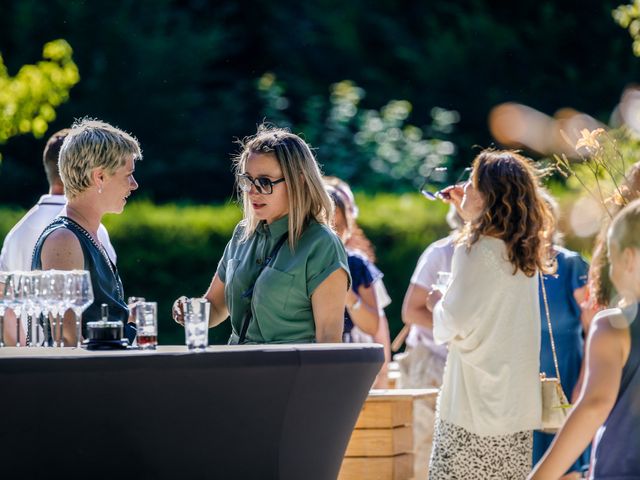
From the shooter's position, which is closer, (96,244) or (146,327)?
(146,327)

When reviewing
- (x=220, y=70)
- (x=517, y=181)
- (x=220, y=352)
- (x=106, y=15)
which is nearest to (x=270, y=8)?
(x=220, y=70)

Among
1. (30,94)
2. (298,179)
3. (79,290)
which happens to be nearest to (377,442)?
(298,179)

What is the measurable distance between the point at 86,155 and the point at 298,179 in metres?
0.82

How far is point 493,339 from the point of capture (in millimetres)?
5148

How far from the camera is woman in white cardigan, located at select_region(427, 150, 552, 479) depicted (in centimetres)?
510

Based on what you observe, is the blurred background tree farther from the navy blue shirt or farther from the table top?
the table top

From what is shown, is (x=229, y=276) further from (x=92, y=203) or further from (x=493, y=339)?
(x=493, y=339)

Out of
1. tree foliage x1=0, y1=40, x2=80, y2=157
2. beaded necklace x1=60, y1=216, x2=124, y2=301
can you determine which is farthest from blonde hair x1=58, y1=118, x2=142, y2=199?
tree foliage x1=0, y1=40, x2=80, y2=157

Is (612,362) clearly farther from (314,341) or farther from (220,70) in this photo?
(220,70)

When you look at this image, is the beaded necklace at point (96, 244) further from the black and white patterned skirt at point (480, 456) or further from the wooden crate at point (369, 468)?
the wooden crate at point (369, 468)

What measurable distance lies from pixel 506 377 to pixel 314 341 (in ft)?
3.31

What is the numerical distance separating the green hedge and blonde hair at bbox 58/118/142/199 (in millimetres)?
7307

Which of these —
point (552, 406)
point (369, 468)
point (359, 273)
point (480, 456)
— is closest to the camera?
point (480, 456)

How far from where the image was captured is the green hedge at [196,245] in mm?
12156
